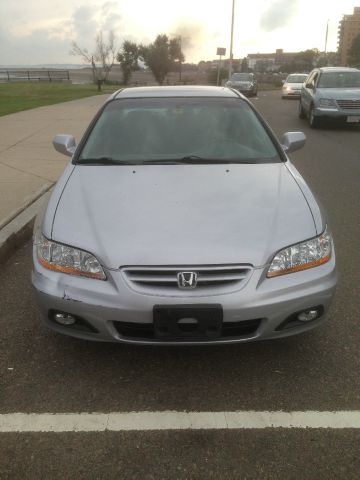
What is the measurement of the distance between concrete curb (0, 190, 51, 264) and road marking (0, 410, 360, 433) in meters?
2.20

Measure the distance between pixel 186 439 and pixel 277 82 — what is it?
53348mm

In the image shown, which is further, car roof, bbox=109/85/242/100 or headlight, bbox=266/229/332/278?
car roof, bbox=109/85/242/100

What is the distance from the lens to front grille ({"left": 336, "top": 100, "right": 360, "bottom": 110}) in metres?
13.0

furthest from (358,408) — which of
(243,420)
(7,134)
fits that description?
(7,134)

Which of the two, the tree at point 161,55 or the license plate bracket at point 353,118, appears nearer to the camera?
the license plate bracket at point 353,118

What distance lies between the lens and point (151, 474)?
2199 millimetres

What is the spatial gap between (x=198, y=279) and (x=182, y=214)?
0.51 m

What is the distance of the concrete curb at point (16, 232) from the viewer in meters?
4.55

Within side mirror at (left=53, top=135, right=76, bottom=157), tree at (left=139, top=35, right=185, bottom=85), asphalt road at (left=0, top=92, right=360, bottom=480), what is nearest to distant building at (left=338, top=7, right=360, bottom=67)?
tree at (left=139, top=35, right=185, bottom=85)

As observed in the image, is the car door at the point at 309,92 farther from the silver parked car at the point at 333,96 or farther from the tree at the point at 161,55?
the tree at the point at 161,55

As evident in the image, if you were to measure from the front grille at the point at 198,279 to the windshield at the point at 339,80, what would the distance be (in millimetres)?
12733

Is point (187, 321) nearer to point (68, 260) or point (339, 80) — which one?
point (68, 260)

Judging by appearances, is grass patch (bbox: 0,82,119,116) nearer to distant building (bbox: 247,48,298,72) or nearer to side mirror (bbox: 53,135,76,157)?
side mirror (bbox: 53,135,76,157)

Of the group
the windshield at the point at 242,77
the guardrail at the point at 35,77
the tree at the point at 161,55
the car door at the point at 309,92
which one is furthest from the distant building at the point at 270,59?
the car door at the point at 309,92
